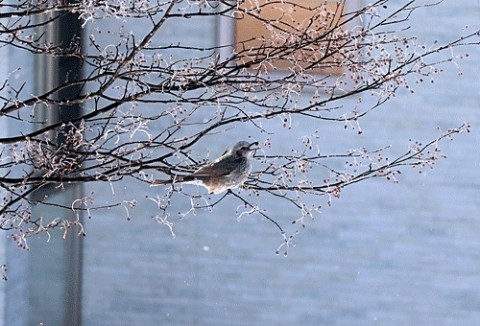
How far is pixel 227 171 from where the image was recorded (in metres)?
4.14

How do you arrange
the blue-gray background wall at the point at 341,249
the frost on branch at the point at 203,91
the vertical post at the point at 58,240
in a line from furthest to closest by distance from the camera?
Result: 1. the blue-gray background wall at the point at 341,249
2. the vertical post at the point at 58,240
3. the frost on branch at the point at 203,91

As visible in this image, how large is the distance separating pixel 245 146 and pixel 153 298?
14.4 feet

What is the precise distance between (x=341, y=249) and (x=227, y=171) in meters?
4.11

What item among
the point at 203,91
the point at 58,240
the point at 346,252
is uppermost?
the point at 203,91

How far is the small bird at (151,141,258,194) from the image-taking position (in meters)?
4.11

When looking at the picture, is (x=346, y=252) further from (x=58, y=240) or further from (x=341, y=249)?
(x=58, y=240)

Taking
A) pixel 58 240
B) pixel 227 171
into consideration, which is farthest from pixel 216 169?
pixel 58 240

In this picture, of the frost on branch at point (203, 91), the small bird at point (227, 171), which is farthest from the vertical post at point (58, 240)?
the small bird at point (227, 171)

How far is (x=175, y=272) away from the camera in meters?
8.31

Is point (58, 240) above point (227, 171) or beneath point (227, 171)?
beneath

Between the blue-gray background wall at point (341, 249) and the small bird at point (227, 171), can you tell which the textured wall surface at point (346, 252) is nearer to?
the blue-gray background wall at point (341, 249)

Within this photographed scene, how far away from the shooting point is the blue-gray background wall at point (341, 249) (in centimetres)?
786

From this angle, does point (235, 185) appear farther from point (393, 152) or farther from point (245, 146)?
point (393, 152)

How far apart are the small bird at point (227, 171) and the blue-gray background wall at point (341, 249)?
368 centimetres
